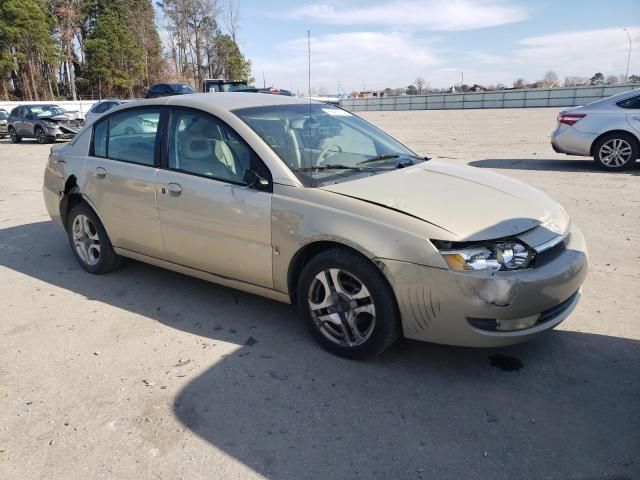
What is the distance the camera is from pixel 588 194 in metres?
7.64

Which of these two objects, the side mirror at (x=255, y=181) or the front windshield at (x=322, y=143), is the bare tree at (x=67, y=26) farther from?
the side mirror at (x=255, y=181)

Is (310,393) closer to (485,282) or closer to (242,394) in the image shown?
(242,394)

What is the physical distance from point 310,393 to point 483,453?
99 centimetres

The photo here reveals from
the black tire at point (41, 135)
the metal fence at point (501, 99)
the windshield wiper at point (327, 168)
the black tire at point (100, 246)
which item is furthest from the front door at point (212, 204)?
the metal fence at point (501, 99)

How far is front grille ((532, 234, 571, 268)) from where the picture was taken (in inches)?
117

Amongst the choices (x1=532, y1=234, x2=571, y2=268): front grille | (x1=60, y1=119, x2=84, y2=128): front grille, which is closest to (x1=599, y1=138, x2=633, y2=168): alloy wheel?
(x1=532, y1=234, x2=571, y2=268): front grille

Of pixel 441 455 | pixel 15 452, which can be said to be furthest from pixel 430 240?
pixel 15 452

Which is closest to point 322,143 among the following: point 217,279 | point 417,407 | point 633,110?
point 217,279

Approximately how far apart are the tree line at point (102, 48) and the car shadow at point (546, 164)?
38.7 meters

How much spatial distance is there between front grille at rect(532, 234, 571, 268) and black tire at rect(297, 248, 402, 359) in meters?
0.85

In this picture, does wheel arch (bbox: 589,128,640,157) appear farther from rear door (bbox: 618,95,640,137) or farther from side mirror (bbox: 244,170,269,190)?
side mirror (bbox: 244,170,269,190)

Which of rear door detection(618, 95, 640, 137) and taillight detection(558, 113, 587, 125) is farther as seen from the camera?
taillight detection(558, 113, 587, 125)

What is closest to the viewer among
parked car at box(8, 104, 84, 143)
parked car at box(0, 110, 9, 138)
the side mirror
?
the side mirror

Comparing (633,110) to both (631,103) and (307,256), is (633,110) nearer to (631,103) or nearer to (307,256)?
(631,103)
